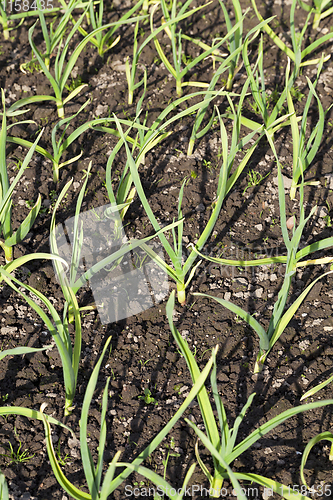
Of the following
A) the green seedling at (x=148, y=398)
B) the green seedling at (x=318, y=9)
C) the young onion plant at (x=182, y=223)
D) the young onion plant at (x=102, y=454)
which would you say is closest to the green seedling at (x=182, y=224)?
the young onion plant at (x=182, y=223)

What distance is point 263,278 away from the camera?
1.91 meters

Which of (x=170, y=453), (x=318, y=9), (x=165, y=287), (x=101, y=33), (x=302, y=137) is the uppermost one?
(x=318, y=9)

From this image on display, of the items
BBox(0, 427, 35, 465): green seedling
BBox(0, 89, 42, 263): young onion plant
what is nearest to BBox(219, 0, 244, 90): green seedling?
BBox(0, 89, 42, 263): young onion plant

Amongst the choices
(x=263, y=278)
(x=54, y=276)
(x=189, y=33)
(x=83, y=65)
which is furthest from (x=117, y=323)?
(x=189, y=33)

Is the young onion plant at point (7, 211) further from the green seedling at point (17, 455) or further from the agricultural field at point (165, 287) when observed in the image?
the green seedling at point (17, 455)

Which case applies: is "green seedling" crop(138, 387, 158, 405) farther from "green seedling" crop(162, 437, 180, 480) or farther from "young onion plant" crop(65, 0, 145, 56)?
"young onion plant" crop(65, 0, 145, 56)

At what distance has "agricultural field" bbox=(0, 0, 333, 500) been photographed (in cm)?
146

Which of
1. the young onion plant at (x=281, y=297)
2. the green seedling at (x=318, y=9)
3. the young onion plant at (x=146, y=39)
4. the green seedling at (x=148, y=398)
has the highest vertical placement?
the green seedling at (x=318, y=9)

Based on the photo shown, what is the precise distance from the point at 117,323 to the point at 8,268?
0.47 meters

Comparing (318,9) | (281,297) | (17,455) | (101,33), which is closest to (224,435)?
(281,297)

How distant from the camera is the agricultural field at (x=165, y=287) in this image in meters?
1.46

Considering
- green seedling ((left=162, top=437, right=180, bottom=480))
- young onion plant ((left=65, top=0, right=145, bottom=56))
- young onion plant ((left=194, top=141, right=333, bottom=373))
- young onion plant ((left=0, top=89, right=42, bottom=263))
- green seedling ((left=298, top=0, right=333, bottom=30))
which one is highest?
green seedling ((left=298, top=0, right=333, bottom=30))

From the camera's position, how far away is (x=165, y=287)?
190 centimetres

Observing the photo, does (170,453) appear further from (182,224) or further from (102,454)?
(182,224)
